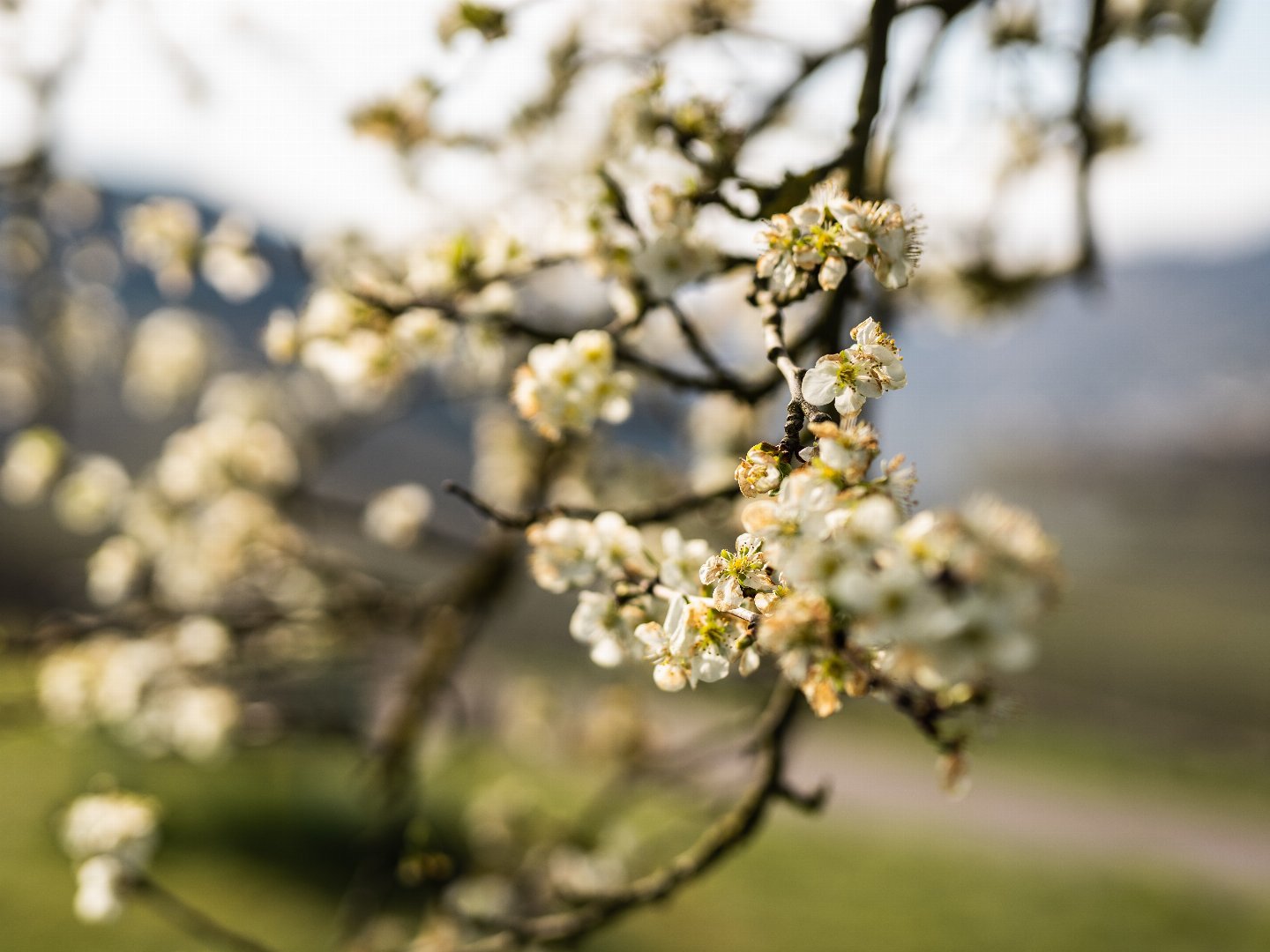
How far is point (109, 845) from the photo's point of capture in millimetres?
2326

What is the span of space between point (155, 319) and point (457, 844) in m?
6.18

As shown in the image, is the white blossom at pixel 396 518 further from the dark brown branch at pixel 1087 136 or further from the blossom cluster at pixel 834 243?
the blossom cluster at pixel 834 243

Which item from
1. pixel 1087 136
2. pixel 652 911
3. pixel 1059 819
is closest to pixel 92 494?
pixel 1087 136

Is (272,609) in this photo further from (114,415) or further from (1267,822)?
(114,415)

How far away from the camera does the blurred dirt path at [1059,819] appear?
12.6m

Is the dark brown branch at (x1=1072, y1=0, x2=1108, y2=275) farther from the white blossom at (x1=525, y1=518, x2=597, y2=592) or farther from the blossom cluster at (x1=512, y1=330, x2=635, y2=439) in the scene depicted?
the white blossom at (x1=525, y1=518, x2=597, y2=592)

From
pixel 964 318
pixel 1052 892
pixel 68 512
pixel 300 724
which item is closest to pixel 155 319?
pixel 68 512

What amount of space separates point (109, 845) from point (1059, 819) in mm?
14889

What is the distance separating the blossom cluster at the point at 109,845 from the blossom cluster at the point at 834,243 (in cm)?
217

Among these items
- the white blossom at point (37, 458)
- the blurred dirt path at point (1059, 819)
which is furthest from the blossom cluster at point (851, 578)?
the blurred dirt path at point (1059, 819)

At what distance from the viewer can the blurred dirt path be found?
12.6 meters

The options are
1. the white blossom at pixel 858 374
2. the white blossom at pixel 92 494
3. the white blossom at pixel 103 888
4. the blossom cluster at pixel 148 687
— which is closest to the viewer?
the white blossom at pixel 858 374

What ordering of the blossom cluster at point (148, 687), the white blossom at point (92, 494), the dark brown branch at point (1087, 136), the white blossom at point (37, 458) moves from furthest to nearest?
the white blossom at point (92, 494)
the white blossom at point (37, 458)
the blossom cluster at point (148, 687)
the dark brown branch at point (1087, 136)

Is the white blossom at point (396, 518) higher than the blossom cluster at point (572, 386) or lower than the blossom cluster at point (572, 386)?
higher
